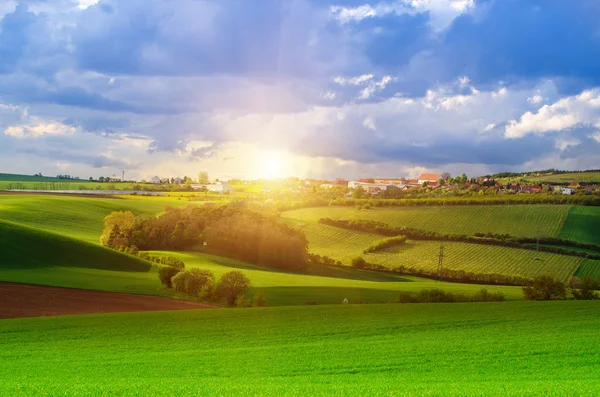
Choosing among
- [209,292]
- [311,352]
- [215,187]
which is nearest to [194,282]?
[209,292]

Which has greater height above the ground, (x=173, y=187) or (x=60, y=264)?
(x=173, y=187)

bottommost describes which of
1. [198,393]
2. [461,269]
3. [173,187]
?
[461,269]

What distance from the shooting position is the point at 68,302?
3062 centimetres

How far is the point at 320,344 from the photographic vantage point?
65.3 ft

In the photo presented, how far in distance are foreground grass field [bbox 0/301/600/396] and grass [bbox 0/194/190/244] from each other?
44692 mm

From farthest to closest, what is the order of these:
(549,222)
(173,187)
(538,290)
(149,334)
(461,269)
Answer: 1. (173,187)
2. (549,222)
3. (461,269)
4. (538,290)
5. (149,334)

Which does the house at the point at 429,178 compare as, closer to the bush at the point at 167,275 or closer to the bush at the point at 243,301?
the bush at the point at 167,275

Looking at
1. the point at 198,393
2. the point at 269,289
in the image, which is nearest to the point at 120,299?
the point at 269,289

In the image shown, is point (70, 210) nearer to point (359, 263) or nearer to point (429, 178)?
point (359, 263)

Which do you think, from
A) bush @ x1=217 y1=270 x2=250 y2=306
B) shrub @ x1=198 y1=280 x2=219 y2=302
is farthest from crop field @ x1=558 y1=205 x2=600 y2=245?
shrub @ x1=198 y1=280 x2=219 y2=302

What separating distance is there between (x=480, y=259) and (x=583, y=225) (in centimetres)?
1760

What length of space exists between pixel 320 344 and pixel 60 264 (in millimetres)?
31978

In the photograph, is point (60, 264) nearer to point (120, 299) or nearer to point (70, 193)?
point (120, 299)

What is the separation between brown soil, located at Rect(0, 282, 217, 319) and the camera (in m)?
28.2
